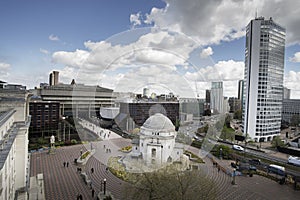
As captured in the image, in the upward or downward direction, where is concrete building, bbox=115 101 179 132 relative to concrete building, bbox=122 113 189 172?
upward

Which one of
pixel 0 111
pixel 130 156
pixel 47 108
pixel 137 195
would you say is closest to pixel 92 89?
pixel 0 111

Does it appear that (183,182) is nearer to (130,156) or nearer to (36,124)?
(130,156)

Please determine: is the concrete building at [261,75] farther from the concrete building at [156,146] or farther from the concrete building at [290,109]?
the concrete building at [290,109]

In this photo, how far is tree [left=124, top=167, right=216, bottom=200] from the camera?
6.38 m

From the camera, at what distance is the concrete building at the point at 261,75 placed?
24.7 m

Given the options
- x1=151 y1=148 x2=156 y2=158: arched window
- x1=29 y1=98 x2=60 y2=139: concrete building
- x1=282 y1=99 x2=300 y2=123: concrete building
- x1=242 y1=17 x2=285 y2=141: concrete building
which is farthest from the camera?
x1=282 y1=99 x2=300 y2=123: concrete building

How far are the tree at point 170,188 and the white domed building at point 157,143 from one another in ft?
19.7

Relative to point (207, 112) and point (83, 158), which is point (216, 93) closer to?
point (207, 112)

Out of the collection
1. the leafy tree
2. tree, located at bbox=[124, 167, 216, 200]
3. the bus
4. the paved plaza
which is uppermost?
the leafy tree

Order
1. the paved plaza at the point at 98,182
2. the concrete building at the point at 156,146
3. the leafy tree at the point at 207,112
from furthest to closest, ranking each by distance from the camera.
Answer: the leafy tree at the point at 207,112 → the concrete building at the point at 156,146 → the paved plaza at the point at 98,182

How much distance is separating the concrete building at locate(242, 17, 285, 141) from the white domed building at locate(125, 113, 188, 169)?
16.1 m

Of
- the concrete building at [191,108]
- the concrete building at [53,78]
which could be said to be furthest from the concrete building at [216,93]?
the concrete building at [53,78]

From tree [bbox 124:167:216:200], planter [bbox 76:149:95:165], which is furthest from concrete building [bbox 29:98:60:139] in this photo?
tree [bbox 124:167:216:200]

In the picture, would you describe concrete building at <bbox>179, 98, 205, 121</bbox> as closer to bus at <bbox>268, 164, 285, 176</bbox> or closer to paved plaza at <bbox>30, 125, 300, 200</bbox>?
paved plaza at <bbox>30, 125, 300, 200</bbox>
